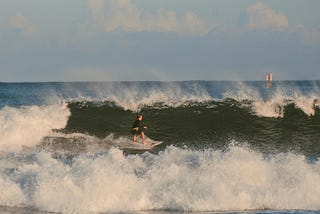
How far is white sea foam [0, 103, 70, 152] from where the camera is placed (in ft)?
73.7

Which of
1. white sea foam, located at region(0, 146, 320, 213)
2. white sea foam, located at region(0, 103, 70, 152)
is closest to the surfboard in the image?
white sea foam, located at region(0, 103, 70, 152)

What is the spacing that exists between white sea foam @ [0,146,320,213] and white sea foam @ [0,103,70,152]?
7805mm

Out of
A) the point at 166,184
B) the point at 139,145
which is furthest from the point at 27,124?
the point at 166,184

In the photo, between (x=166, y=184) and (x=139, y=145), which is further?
(x=139, y=145)

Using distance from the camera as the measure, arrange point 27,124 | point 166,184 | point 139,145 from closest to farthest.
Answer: point 166,184 < point 139,145 < point 27,124

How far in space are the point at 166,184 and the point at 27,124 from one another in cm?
1181

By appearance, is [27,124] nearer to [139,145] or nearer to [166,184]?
[139,145]

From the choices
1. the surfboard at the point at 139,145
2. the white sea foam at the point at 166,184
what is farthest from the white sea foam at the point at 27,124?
Result: the white sea foam at the point at 166,184

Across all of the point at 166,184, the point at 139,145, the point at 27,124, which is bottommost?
the point at 166,184

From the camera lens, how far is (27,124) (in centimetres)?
2395

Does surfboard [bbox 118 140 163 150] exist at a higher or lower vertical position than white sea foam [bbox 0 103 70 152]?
lower

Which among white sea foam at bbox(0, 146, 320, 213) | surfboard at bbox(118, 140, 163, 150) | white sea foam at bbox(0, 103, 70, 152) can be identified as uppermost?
white sea foam at bbox(0, 103, 70, 152)

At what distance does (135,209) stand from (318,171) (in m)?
4.74

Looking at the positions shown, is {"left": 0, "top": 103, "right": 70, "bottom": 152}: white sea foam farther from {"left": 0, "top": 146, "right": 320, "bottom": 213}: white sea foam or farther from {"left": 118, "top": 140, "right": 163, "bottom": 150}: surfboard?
{"left": 0, "top": 146, "right": 320, "bottom": 213}: white sea foam
